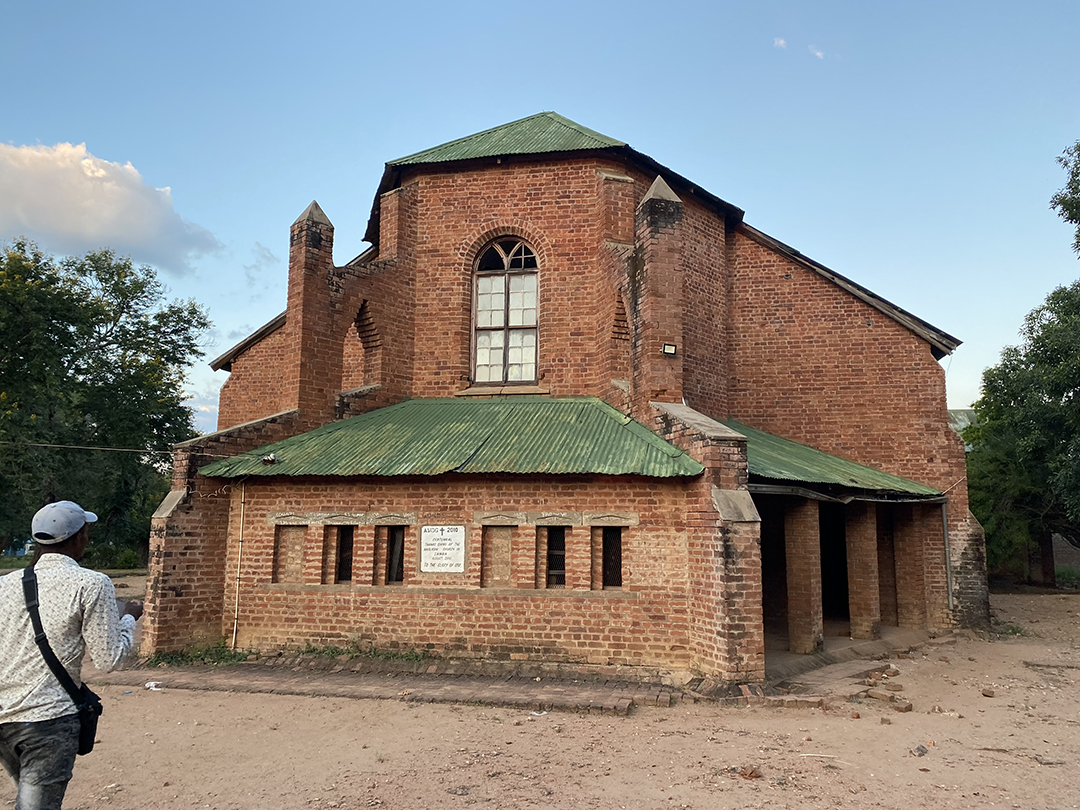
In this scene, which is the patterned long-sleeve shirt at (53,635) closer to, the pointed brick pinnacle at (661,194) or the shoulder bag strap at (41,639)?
the shoulder bag strap at (41,639)

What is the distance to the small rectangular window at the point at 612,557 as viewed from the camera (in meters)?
10.6

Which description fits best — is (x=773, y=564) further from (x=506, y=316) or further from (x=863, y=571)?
(x=506, y=316)

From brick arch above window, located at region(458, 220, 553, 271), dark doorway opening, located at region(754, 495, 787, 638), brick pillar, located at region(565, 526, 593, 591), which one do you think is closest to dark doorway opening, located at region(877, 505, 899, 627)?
dark doorway opening, located at region(754, 495, 787, 638)

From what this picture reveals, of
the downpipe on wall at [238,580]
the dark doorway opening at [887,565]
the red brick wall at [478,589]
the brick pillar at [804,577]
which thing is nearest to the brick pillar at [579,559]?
the red brick wall at [478,589]

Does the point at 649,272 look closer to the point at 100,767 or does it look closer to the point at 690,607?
the point at 690,607

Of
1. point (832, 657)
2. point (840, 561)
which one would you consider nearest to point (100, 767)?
point (832, 657)

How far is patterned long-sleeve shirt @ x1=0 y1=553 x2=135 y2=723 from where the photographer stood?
3521 millimetres

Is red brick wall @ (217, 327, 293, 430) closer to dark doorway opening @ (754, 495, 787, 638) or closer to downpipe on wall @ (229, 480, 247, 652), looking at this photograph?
downpipe on wall @ (229, 480, 247, 652)

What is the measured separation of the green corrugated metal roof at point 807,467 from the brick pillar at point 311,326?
7799 millimetres

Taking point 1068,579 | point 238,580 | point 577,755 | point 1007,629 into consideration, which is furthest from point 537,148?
point 1068,579

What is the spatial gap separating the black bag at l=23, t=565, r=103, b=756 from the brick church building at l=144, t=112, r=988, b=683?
7065mm

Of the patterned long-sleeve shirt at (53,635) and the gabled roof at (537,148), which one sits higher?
the gabled roof at (537,148)

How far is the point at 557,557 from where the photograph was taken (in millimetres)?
10852

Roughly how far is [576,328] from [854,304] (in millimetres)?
6693
